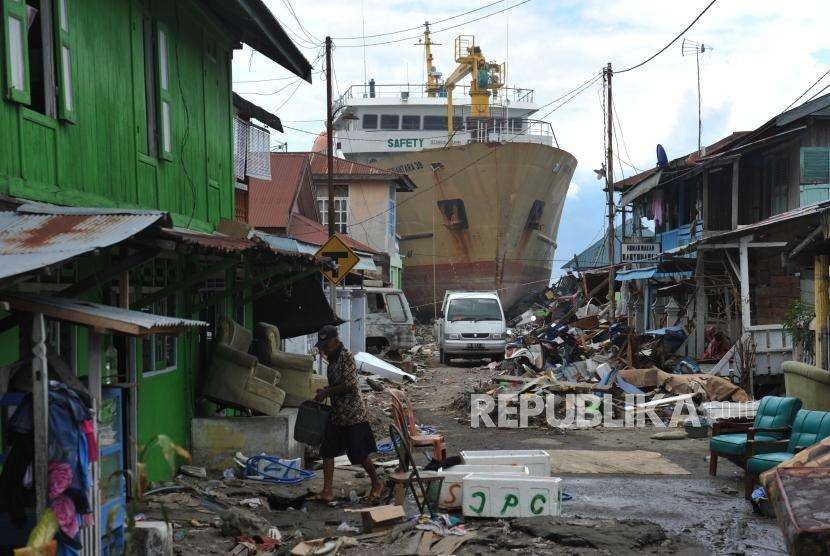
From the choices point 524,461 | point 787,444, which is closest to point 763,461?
point 787,444

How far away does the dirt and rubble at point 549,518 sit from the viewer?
297 inches

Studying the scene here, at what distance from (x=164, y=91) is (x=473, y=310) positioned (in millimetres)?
17196

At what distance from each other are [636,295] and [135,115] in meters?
25.8

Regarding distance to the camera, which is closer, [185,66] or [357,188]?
[185,66]

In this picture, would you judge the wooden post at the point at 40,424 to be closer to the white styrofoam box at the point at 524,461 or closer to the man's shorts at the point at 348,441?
the man's shorts at the point at 348,441

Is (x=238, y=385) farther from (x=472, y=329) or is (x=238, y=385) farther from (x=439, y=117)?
(x=439, y=117)

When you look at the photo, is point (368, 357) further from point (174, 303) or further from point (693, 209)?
point (174, 303)

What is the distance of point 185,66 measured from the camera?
37.0 ft

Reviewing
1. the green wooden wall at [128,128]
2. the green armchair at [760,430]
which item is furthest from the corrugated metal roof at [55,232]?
the green armchair at [760,430]

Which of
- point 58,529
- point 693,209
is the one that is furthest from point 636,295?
point 58,529

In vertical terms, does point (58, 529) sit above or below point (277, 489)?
above

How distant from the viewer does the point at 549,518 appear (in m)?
8.23

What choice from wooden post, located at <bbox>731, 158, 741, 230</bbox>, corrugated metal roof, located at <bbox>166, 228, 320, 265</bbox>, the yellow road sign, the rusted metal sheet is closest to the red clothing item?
corrugated metal roof, located at <bbox>166, 228, 320, 265</bbox>

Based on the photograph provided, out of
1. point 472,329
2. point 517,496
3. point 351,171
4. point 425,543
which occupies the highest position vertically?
point 351,171
